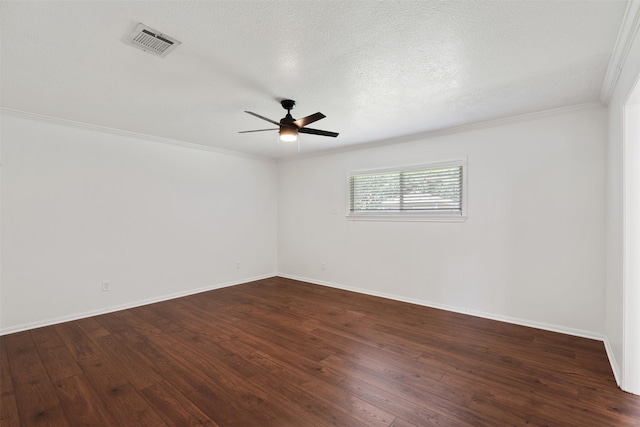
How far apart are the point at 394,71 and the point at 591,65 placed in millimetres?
1547

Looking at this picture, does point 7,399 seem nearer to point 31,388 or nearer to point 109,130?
point 31,388

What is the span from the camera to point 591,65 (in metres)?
2.31

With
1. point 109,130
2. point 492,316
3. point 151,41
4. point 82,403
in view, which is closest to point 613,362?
point 492,316

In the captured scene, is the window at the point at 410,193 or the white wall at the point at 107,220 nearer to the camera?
the white wall at the point at 107,220

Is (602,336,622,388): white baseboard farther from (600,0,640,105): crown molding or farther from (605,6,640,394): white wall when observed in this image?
(600,0,640,105): crown molding

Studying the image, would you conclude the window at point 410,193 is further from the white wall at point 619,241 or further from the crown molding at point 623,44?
the crown molding at point 623,44

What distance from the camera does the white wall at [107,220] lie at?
338 centimetres

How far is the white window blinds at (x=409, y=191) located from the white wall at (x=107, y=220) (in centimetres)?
232

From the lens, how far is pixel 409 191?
14.8 feet

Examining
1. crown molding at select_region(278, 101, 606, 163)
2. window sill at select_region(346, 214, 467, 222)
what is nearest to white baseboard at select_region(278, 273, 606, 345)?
window sill at select_region(346, 214, 467, 222)

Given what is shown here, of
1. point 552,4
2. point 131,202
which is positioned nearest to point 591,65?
point 552,4

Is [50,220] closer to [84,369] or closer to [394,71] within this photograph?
[84,369]

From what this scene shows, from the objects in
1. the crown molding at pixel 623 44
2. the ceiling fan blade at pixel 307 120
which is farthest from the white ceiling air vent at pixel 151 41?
the crown molding at pixel 623 44

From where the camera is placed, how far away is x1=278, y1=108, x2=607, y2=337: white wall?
10.3 feet
